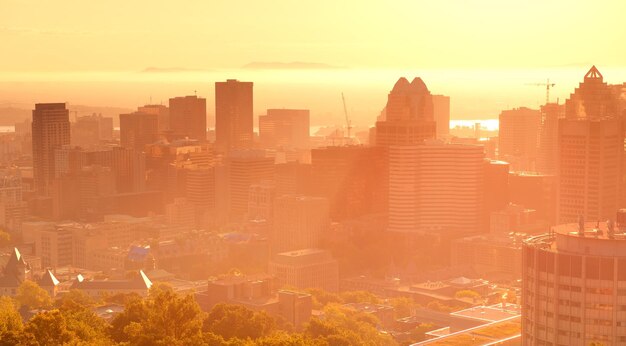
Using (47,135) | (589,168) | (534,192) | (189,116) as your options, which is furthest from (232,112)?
(589,168)

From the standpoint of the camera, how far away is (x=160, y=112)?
58.8 meters

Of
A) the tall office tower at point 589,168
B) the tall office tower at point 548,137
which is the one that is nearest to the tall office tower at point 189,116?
the tall office tower at point 548,137

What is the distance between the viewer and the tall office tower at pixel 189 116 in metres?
56.6

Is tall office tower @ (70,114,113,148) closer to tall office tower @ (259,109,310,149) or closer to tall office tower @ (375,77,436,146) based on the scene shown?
tall office tower @ (259,109,310,149)

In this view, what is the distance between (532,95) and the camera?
6819cm

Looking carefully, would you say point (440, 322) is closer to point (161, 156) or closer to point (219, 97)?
point (161, 156)

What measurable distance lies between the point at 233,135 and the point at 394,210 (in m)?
16.7

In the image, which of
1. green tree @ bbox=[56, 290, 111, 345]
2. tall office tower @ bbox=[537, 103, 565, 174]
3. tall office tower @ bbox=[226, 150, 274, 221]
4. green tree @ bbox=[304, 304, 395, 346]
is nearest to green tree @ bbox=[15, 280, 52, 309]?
green tree @ bbox=[304, 304, 395, 346]

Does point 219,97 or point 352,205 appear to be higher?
point 219,97

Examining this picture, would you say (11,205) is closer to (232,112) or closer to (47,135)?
(47,135)

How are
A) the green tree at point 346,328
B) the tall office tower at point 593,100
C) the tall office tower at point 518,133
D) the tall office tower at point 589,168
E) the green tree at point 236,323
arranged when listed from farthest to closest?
the tall office tower at point 518,133 → the tall office tower at point 593,100 → the tall office tower at point 589,168 → the green tree at point 346,328 → the green tree at point 236,323

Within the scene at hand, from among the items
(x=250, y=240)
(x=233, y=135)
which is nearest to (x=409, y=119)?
(x=250, y=240)

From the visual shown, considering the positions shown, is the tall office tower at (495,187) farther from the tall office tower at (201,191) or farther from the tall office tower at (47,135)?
the tall office tower at (47,135)

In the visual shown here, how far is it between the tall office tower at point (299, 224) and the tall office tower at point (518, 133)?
18.7 metres
